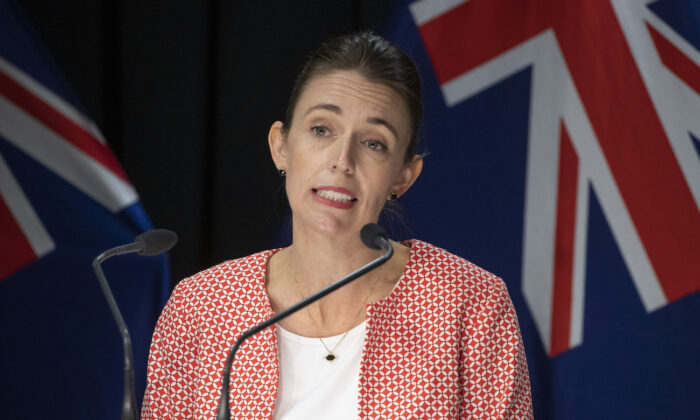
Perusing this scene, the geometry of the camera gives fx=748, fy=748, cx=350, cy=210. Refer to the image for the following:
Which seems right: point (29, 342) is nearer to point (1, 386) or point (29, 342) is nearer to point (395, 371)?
point (1, 386)

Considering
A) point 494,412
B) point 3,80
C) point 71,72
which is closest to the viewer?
point 494,412

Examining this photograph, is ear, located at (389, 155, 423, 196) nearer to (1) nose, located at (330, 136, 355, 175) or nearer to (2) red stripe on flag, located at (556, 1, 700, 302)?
(1) nose, located at (330, 136, 355, 175)

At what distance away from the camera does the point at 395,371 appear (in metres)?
1.29

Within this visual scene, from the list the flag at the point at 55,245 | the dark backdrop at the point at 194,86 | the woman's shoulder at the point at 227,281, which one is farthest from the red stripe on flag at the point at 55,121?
the woman's shoulder at the point at 227,281

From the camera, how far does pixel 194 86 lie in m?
1.88

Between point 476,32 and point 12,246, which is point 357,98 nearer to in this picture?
point 476,32

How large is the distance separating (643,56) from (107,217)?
1.39 meters

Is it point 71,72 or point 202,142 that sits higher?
point 71,72

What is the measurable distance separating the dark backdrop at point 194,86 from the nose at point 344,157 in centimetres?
66

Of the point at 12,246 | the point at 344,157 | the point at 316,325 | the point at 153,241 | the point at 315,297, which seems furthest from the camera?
the point at 12,246

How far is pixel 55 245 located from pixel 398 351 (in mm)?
916

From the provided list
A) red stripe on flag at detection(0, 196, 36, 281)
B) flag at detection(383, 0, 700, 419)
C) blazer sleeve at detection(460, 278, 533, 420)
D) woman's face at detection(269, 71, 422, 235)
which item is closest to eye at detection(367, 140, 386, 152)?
woman's face at detection(269, 71, 422, 235)

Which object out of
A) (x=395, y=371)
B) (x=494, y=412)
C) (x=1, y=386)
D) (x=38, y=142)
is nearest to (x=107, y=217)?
(x=38, y=142)

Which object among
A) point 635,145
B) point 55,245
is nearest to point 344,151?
point 55,245
